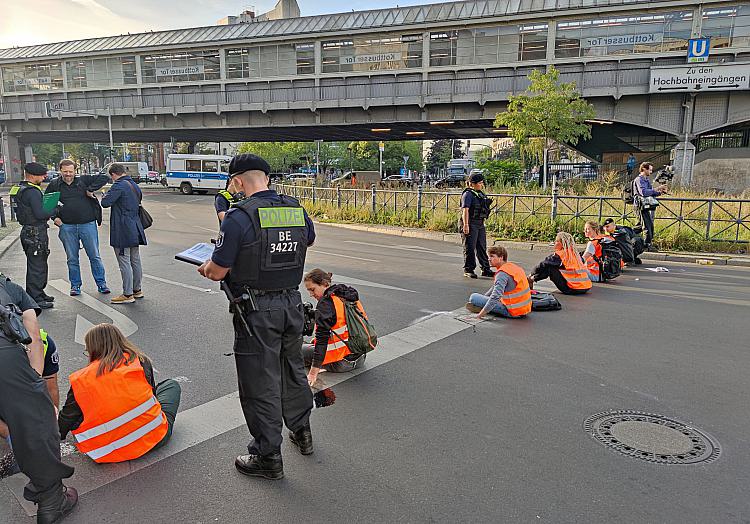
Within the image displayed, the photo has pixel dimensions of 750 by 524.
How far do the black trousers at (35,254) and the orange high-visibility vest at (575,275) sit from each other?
7.38 meters

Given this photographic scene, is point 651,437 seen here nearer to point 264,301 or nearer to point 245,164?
point 264,301

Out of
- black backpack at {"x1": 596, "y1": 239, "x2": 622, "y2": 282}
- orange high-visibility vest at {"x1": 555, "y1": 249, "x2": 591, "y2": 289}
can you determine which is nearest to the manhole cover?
orange high-visibility vest at {"x1": 555, "y1": 249, "x2": 591, "y2": 289}

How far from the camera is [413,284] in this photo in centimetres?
898

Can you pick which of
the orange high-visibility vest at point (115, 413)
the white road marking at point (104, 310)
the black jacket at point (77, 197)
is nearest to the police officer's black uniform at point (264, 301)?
the orange high-visibility vest at point (115, 413)

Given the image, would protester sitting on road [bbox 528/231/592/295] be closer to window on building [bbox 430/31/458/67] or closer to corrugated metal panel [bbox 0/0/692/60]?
corrugated metal panel [bbox 0/0/692/60]

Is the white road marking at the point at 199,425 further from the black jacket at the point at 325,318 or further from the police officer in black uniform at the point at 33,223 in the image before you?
the police officer in black uniform at the point at 33,223

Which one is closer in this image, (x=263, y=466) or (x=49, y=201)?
(x=263, y=466)

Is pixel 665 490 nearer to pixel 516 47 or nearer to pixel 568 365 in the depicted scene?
pixel 568 365

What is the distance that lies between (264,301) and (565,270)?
243 inches

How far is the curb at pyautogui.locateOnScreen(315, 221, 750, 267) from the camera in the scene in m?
11.5

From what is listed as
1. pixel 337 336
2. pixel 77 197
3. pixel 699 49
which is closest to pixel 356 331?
pixel 337 336

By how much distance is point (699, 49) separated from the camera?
28828 mm

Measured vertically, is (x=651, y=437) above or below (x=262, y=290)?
below

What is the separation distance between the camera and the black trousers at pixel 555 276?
26.7ft
